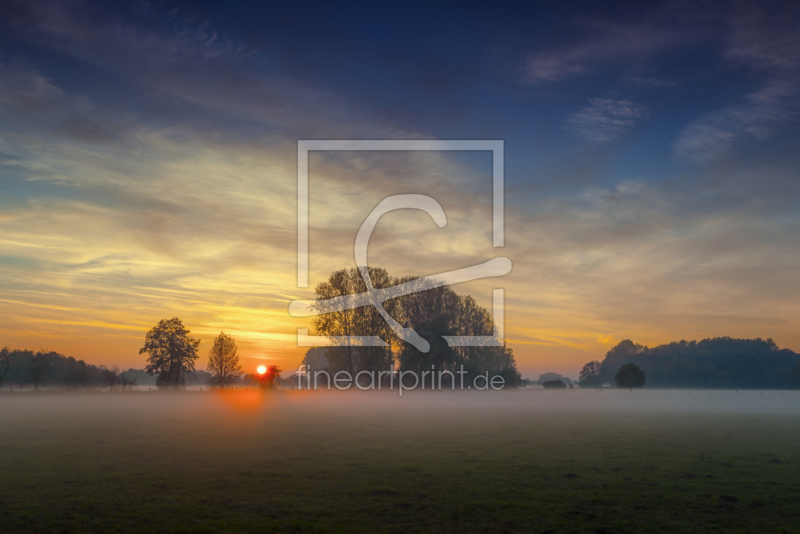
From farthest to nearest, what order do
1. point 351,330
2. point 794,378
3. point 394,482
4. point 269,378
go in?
point 794,378 → point 269,378 → point 351,330 → point 394,482

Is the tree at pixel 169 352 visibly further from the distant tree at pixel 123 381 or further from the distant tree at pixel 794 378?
the distant tree at pixel 794 378

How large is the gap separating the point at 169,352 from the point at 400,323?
49.7 meters

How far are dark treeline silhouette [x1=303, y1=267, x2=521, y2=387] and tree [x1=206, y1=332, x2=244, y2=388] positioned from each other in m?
40.9

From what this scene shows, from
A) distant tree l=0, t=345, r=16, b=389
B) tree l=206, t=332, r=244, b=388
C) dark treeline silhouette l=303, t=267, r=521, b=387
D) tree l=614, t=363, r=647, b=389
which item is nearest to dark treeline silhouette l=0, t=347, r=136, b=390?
distant tree l=0, t=345, r=16, b=389

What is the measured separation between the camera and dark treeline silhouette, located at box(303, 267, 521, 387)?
3676 inches

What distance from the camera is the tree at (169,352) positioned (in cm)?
10488

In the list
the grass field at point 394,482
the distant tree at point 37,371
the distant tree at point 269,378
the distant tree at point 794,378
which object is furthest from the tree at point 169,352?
the distant tree at point 794,378

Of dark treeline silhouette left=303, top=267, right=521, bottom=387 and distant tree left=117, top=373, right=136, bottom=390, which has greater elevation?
dark treeline silhouette left=303, top=267, right=521, bottom=387

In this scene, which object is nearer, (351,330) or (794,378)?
(351,330)

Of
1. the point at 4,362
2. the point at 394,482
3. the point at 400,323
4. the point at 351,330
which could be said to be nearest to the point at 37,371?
the point at 4,362

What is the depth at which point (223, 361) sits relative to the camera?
12938cm

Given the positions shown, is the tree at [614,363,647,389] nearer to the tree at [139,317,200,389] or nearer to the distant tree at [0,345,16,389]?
the tree at [139,317,200,389]

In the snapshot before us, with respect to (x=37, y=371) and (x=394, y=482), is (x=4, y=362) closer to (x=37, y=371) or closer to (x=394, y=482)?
(x=37, y=371)

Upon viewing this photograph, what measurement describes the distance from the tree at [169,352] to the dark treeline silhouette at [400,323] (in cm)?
3233
